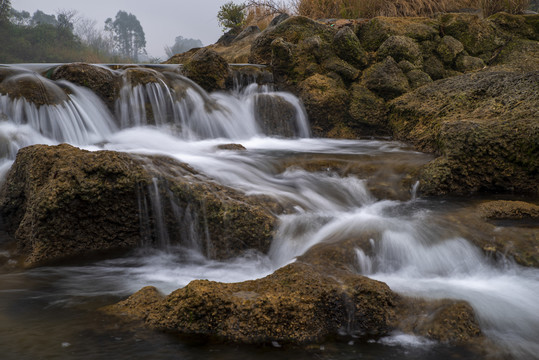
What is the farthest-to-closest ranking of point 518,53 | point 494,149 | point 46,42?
point 46,42 < point 518,53 < point 494,149

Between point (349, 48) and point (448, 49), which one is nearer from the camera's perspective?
point (349, 48)

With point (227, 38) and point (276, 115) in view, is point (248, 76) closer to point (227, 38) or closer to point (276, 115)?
point (276, 115)

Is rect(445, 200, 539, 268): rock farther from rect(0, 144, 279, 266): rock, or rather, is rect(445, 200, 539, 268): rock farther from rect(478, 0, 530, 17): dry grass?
rect(478, 0, 530, 17): dry grass

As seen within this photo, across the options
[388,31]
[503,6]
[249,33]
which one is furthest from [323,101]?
[503,6]

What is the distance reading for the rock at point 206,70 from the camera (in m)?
7.75

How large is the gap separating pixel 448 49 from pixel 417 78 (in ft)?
5.20

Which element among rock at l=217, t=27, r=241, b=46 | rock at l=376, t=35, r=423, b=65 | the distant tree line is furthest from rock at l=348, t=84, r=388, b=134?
the distant tree line

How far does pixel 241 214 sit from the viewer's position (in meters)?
3.71

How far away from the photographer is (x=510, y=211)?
3.72 meters

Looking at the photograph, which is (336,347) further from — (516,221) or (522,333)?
(516,221)

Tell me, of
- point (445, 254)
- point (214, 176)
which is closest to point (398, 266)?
point (445, 254)

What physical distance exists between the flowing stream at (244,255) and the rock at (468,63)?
3.49 metres

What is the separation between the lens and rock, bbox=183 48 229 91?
775cm

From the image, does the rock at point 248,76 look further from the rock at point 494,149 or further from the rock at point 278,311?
the rock at point 278,311
